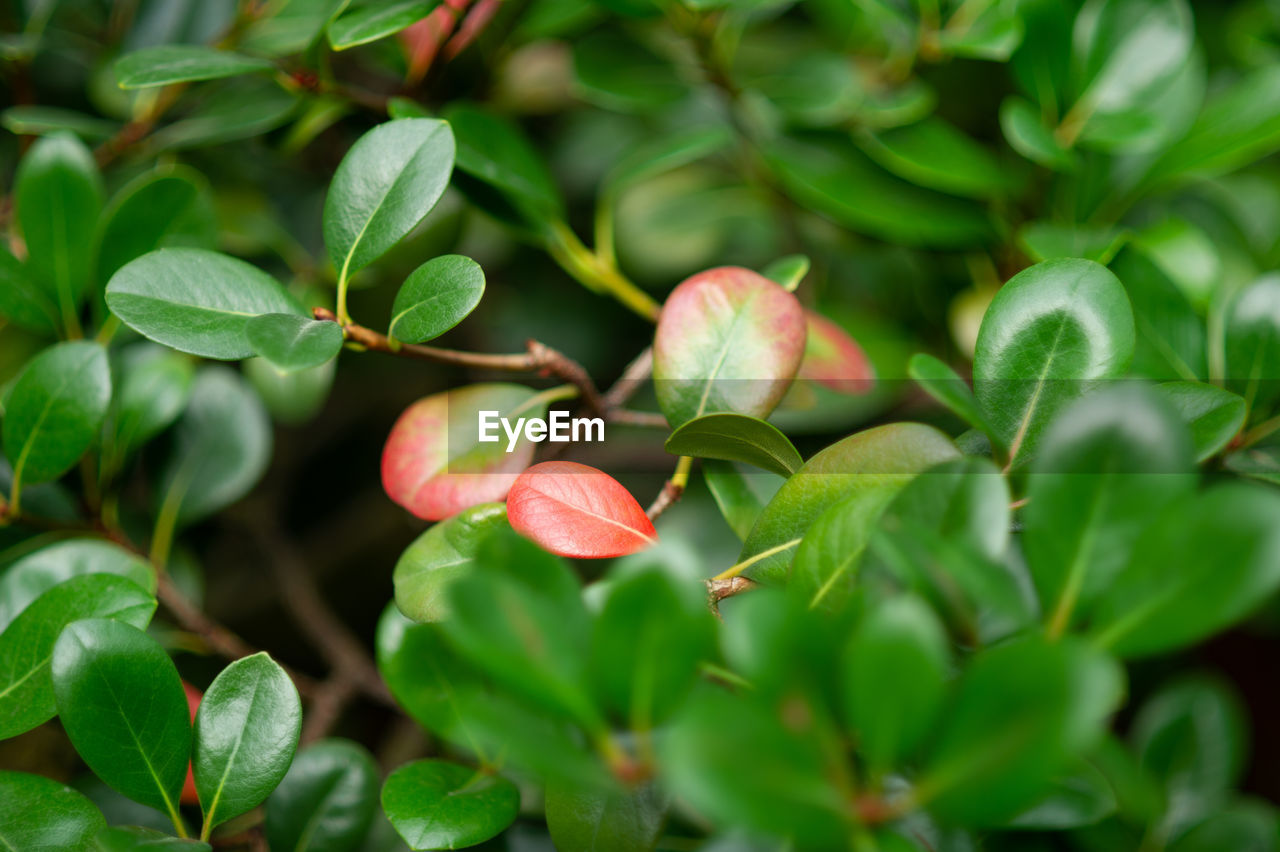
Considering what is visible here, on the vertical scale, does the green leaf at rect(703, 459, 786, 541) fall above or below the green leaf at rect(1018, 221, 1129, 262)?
below

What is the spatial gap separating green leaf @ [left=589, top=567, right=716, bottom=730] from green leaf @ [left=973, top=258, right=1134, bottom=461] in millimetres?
231

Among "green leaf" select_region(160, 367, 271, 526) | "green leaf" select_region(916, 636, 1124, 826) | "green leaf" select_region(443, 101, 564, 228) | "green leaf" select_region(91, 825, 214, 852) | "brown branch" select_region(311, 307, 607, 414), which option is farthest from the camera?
"green leaf" select_region(160, 367, 271, 526)

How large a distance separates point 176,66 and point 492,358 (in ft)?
1.00

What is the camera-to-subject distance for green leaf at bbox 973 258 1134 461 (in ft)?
1.41

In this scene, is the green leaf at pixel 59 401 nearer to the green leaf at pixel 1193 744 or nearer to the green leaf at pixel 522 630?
the green leaf at pixel 522 630

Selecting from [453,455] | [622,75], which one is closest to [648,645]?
[453,455]

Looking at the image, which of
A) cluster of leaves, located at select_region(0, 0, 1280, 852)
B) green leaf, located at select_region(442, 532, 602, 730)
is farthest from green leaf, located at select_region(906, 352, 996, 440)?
green leaf, located at select_region(442, 532, 602, 730)

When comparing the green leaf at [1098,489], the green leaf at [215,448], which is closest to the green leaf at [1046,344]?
the green leaf at [1098,489]

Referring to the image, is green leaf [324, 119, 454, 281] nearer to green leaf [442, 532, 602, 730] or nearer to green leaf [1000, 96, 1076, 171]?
green leaf [442, 532, 602, 730]

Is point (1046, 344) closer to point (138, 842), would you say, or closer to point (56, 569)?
point (138, 842)

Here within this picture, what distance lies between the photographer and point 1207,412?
1.40 ft

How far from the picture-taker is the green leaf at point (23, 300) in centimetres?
58

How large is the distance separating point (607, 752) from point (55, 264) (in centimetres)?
57

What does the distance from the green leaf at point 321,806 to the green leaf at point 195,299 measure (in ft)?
0.89
